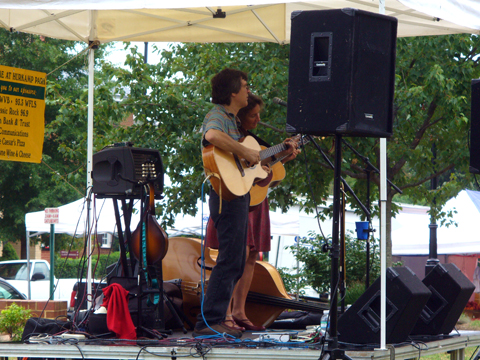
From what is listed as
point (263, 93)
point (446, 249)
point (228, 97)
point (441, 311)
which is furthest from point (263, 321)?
point (446, 249)

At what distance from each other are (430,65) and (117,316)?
6133 millimetres

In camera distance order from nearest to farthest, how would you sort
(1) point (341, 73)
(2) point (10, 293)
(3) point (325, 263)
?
(1) point (341, 73), (3) point (325, 263), (2) point (10, 293)

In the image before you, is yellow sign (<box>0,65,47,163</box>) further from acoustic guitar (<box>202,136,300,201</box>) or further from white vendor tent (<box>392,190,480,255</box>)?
white vendor tent (<box>392,190,480,255</box>)

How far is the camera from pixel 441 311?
426 cm

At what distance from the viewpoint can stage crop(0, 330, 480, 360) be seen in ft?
10.7

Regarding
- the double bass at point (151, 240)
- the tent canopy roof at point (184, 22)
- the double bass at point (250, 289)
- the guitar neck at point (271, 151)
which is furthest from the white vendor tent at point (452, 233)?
the double bass at point (151, 240)

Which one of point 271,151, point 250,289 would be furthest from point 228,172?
point 250,289

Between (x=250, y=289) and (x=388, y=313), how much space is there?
1587 millimetres

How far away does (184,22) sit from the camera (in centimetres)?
598

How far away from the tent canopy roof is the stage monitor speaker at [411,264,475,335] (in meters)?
2.28

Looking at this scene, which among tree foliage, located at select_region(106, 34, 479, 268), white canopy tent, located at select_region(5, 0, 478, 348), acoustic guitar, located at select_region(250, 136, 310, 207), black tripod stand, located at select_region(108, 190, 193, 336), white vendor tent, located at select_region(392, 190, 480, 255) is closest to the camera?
black tripod stand, located at select_region(108, 190, 193, 336)

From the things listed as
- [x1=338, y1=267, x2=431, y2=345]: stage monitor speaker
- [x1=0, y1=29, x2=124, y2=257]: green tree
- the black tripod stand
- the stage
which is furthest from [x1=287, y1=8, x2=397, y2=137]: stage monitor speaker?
[x1=0, y1=29, x2=124, y2=257]: green tree

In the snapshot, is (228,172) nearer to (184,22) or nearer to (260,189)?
(260,189)

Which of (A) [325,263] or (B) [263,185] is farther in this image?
(A) [325,263]
